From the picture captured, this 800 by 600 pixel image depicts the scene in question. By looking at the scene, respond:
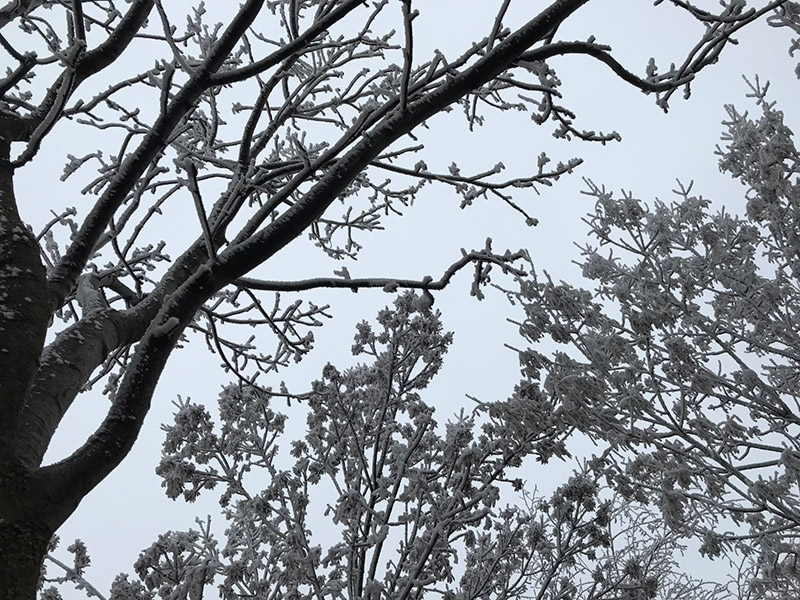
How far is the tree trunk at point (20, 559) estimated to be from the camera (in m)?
1.45

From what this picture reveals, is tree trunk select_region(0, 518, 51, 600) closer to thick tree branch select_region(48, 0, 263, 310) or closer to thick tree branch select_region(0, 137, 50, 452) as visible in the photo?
thick tree branch select_region(0, 137, 50, 452)

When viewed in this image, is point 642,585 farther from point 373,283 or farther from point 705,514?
point 373,283

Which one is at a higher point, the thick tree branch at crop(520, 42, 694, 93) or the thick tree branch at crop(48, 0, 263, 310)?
the thick tree branch at crop(520, 42, 694, 93)

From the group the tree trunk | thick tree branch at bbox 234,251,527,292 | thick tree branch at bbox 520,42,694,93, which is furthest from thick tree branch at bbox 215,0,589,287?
the tree trunk

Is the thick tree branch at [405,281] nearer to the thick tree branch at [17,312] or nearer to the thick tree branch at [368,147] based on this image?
the thick tree branch at [368,147]

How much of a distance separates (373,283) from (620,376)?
107 inches

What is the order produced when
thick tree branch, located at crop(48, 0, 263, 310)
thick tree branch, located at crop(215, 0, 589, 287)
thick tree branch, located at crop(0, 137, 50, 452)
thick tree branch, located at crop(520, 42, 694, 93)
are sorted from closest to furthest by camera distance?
A: thick tree branch, located at crop(0, 137, 50, 452) → thick tree branch, located at crop(215, 0, 589, 287) → thick tree branch, located at crop(48, 0, 263, 310) → thick tree branch, located at crop(520, 42, 694, 93)

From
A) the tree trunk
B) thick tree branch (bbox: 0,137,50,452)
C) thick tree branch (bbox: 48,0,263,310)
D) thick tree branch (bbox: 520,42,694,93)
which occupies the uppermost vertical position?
thick tree branch (bbox: 520,42,694,93)

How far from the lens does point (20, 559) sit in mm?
1486

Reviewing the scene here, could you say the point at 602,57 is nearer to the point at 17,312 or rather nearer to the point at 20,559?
the point at 17,312

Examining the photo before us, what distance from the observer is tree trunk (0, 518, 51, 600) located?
1445 mm

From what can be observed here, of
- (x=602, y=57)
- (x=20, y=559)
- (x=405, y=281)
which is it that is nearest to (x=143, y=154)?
(x=405, y=281)

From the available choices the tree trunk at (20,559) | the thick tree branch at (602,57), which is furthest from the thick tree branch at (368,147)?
the tree trunk at (20,559)


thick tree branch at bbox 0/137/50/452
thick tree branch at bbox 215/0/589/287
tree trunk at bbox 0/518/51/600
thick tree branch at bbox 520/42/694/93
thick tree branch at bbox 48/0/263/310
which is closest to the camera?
tree trunk at bbox 0/518/51/600
